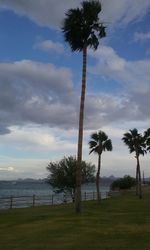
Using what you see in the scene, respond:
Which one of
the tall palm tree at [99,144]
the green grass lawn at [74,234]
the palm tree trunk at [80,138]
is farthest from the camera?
the tall palm tree at [99,144]

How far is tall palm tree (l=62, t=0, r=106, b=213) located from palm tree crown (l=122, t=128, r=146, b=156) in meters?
39.0

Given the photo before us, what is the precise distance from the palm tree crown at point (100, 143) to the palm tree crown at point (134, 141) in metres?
14.6

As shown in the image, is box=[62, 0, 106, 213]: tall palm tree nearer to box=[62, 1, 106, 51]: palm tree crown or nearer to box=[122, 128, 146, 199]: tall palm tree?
box=[62, 1, 106, 51]: palm tree crown

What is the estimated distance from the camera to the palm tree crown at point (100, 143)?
59.0m

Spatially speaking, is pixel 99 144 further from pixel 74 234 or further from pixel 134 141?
pixel 74 234

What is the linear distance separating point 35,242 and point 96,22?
21.6 m

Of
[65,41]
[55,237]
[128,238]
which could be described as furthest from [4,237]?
[65,41]

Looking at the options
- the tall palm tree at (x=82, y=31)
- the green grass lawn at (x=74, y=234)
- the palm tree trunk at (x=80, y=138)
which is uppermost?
the tall palm tree at (x=82, y=31)

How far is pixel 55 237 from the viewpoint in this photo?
1853cm

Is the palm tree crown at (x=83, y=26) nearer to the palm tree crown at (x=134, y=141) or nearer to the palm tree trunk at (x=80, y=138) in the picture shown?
the palm tree trunk at (x=80, y=138)

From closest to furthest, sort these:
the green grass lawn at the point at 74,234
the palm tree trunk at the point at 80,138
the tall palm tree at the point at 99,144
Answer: the green grass lawn at the point at 74,234
the palm tree trunk at the point at 80,138
the tall palm tree at the point at 99,144

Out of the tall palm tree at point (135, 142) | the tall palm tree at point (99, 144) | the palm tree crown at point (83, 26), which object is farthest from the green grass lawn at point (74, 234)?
the tall palm tree at point (135, 142)

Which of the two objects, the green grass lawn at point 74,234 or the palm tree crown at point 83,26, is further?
the palm tree crown at point 83,26

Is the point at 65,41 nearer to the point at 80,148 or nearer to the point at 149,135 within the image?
the point at 80,148
